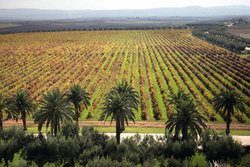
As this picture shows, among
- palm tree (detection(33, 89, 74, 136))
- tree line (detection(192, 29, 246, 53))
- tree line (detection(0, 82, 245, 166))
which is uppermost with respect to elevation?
tree line (detection(192, 29, 246, 53))

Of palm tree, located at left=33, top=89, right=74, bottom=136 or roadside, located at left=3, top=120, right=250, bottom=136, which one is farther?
roadside, located at left=3, top=120, right=250, bottom=136

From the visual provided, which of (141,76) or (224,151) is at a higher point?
(141,76)

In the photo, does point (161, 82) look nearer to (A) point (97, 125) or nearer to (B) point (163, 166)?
(A) point (97, 125)

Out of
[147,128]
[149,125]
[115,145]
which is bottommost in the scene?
[147,128]

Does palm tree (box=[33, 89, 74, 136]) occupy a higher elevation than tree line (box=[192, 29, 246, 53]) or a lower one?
lower

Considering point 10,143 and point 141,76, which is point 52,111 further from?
point 141,76

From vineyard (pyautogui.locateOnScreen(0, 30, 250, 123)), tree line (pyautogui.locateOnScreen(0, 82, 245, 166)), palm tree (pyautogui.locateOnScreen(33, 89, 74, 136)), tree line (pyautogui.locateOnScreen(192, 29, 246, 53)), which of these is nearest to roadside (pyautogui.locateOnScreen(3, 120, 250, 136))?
vineyard (pyautogui.locateOnScreen(0, 30, 250, 123))

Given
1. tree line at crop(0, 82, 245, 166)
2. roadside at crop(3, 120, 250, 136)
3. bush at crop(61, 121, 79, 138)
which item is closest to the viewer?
tree line at crop(0, 82, 245, 166)

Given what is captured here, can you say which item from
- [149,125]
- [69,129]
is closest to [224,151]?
[149,125]

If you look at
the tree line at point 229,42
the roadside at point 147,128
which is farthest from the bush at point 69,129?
the tree line at point 229,42

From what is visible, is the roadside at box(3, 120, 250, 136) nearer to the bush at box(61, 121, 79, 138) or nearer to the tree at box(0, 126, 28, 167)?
the tree at box(0, 126, 28, 167)

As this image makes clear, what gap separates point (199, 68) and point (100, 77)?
40.2 m

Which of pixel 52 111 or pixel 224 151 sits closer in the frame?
pixel 224 151

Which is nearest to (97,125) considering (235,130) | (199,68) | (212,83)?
(235,130)
